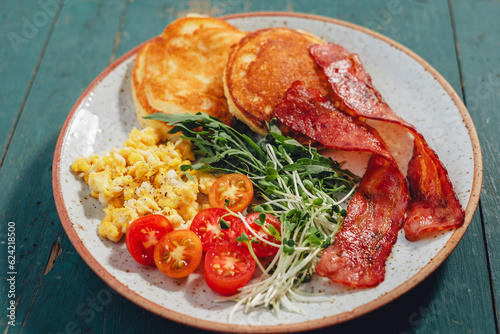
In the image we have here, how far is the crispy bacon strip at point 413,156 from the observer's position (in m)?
2.50

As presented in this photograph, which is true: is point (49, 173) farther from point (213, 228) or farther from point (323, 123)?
point (323, 123)

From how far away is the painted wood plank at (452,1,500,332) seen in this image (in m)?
2.86

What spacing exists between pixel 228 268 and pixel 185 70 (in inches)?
68.8

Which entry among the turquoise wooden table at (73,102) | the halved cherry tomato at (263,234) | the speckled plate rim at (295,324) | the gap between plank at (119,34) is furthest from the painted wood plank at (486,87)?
the gap between plank at (119,34)

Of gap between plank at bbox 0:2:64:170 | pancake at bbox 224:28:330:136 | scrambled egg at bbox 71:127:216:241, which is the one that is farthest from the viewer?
gap between plank at bbox 0:2:64:170

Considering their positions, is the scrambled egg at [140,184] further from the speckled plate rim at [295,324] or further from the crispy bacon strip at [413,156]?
the crispy bacon strip at [413,156]

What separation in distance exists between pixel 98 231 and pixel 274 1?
121 inches

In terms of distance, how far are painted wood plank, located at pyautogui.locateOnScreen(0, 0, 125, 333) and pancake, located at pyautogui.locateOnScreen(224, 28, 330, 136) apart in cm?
151

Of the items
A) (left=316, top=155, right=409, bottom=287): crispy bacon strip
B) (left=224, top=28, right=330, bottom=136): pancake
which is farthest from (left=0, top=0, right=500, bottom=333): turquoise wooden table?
(left=224, top=28, right=330, bottom=136): pancake

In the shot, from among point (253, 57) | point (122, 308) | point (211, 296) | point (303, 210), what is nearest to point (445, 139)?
point (303, 210)

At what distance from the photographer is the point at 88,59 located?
13.5ft

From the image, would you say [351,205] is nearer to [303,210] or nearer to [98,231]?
[303,210]

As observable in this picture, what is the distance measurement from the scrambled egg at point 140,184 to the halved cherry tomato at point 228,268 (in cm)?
37

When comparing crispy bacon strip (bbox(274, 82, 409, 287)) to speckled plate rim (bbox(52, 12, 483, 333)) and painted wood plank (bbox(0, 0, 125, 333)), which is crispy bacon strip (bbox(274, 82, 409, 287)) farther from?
painted wood plank (bbox(0, 0, 125, 333))
